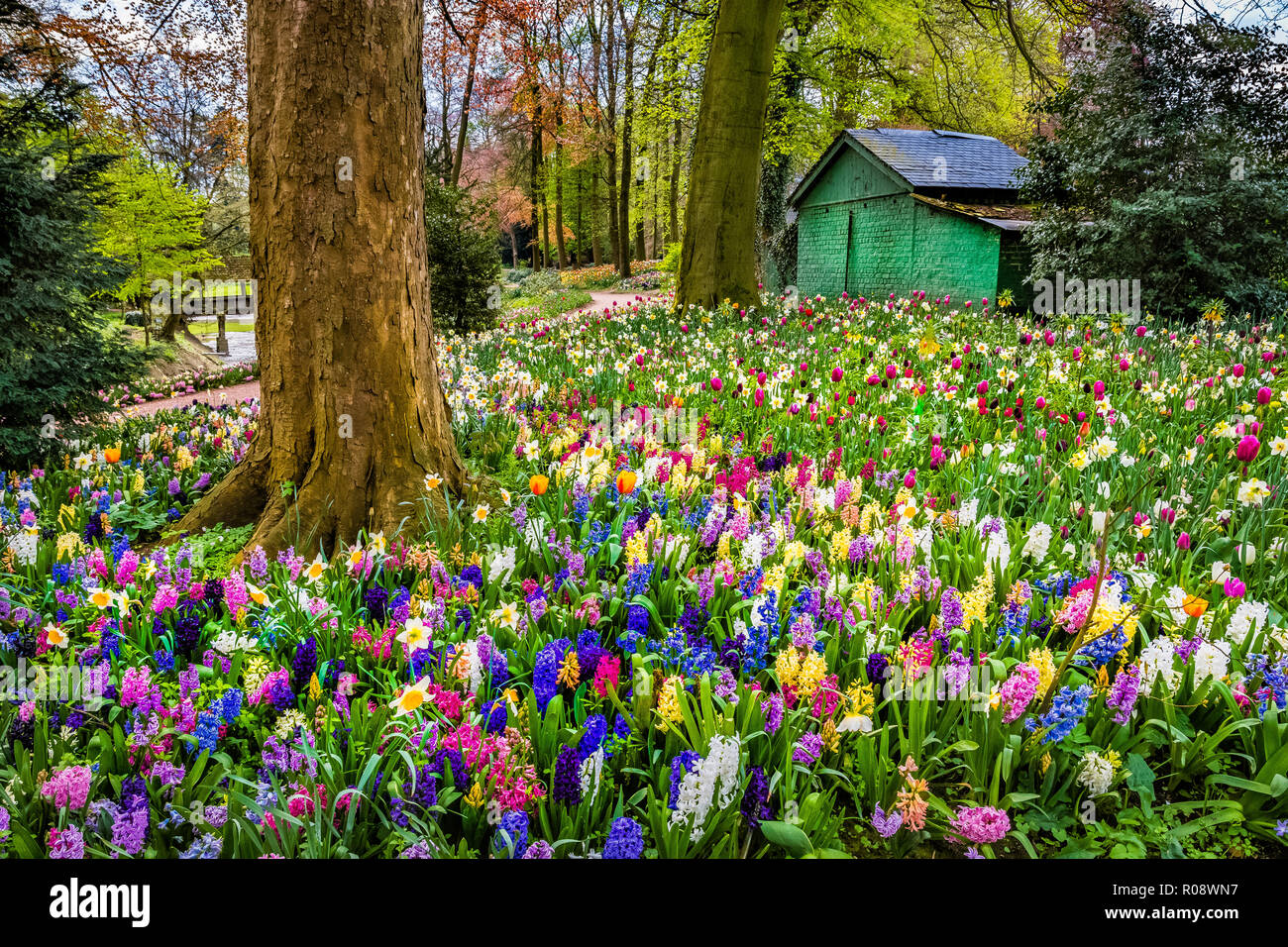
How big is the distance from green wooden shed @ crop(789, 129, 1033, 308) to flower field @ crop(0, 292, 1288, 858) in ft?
43.3

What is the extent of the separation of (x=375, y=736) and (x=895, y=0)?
73.7 feet

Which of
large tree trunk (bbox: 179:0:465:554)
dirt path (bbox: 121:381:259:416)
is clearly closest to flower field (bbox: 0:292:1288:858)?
large tree trunk (bbox: 179:0:465:554)

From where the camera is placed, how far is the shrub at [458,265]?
12945mm

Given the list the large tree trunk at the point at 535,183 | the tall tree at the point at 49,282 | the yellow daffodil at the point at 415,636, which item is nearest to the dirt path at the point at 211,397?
the tall tree at the point at 49,282

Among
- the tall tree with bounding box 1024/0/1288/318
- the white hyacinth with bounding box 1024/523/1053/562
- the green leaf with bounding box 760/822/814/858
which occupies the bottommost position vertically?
the green leaf with bounding box 760/822/814/858

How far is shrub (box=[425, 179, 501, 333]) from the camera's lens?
12945 millimetres

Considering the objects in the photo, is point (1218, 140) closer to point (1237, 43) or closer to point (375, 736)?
point (1237, 43)

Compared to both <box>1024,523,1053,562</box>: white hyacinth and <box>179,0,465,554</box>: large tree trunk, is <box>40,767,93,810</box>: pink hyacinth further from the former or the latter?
<box>1024,523,1053,562</box>: white hyacinth

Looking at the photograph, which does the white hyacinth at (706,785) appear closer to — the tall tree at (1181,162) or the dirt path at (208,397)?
the dirt path at (208,397)

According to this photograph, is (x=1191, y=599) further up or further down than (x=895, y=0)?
further down

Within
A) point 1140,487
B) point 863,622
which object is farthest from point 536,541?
point 1140,487

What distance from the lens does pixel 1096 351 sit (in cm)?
678

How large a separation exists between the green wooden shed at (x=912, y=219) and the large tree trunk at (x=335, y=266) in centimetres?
1408

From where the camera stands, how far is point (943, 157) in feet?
63.0
